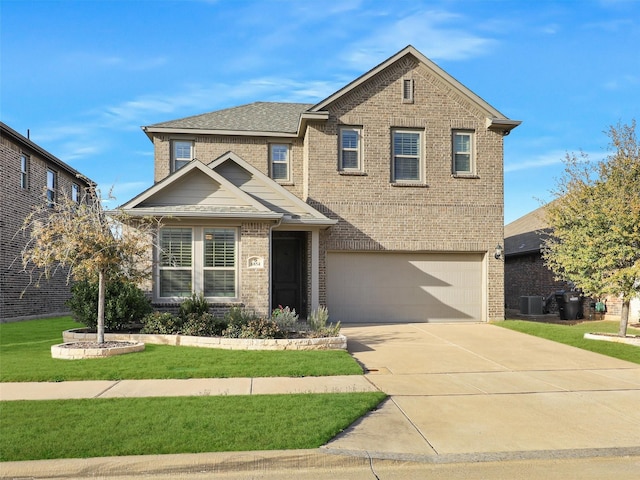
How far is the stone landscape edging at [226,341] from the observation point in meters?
11.4

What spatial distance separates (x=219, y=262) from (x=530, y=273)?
15806 millimetres

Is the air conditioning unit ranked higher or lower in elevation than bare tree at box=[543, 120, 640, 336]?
lower

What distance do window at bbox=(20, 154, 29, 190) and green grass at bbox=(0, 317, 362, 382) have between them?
10.8m

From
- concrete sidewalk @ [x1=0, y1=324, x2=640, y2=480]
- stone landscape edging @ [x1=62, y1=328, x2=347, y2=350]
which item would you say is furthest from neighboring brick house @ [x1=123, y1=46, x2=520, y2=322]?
concrete sidewalk @ [x1=0, y1=324, x2=640, y2=480]

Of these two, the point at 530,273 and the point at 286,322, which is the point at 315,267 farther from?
the point at 530,273

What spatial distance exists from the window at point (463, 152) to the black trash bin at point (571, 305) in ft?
21.4

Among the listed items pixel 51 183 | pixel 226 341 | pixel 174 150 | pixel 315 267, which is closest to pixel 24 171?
pixel 51 183

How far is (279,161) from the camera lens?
63.7 ft

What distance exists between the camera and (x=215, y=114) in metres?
20.6

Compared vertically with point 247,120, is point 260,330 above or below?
below

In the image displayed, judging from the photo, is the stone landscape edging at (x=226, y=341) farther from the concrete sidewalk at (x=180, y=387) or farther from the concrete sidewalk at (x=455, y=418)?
the concrete sidewalk at (x=180, y=387)

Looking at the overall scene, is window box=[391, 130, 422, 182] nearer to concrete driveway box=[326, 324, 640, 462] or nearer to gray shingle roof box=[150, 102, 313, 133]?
gray shingle roof box=[150, 102, 313, 133]

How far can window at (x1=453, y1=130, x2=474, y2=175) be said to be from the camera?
18391 millimetres

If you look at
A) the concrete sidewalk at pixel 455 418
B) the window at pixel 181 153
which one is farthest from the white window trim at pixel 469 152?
the window at pixel 181 153
